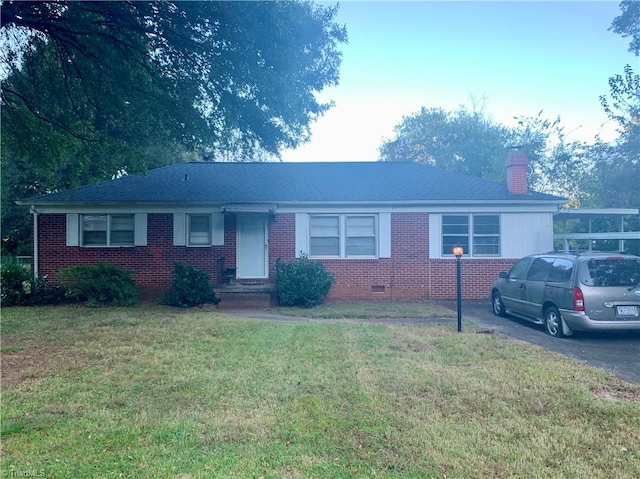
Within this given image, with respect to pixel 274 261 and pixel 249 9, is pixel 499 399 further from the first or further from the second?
pixel 274 261

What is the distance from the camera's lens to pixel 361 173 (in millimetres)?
14898

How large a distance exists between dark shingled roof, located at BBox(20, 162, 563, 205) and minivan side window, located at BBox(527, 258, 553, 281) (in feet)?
12.9

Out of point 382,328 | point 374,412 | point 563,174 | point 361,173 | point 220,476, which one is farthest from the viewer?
point 563,174

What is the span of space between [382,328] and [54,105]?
831 centimetres

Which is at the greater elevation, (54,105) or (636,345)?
(54,105)

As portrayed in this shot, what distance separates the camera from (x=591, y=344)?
6941 mm

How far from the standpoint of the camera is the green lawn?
302 cm

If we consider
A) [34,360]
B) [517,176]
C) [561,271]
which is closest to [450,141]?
[517,176]

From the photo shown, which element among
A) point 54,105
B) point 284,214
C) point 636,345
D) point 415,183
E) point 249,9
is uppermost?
point 249,9

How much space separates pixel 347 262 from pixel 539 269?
553cm

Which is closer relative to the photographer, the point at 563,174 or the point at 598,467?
the point at 598,467

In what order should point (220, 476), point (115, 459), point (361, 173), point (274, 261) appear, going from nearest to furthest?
point (220, 476), point (115, 459), point (274, 261), point (361, 173)

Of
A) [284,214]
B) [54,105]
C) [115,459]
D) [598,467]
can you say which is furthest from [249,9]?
[598,467]

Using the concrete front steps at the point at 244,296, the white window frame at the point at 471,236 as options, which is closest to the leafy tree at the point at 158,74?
the concrete front steps at the point at 244,296
